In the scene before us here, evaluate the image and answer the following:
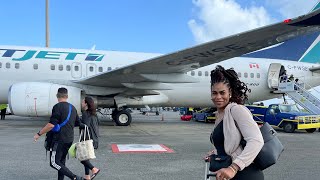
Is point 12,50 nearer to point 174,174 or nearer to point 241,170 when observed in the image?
point 174,174

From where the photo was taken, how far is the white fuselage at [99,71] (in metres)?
16.0

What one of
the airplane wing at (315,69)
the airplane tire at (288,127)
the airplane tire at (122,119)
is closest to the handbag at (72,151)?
the airplane tire at (122,119)

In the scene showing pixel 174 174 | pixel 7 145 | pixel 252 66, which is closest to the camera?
pixel 174 174

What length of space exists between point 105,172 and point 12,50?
1224 centimetres

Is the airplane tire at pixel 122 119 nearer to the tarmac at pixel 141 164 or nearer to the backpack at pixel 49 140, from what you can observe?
the tarmac at pixel 141 164

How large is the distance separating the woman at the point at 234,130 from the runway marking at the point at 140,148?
6.00 metres

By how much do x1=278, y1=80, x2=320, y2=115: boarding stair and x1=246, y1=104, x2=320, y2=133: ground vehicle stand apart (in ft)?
1.89

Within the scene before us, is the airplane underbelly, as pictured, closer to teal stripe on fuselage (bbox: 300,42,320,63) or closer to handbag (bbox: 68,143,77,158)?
handbag (bbox: 68,143,77,158)

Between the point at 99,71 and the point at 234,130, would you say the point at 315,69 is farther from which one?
the point at 234,130

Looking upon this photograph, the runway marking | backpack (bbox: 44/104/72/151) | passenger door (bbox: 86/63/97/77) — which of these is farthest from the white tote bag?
passenger door (bbox: 86/63/97/77)

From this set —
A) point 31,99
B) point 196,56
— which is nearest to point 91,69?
point 31,99

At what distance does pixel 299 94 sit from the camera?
1833 cm

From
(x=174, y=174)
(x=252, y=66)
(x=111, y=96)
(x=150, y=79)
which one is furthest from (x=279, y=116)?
(x=174, y=174)

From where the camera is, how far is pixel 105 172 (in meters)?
6.15
